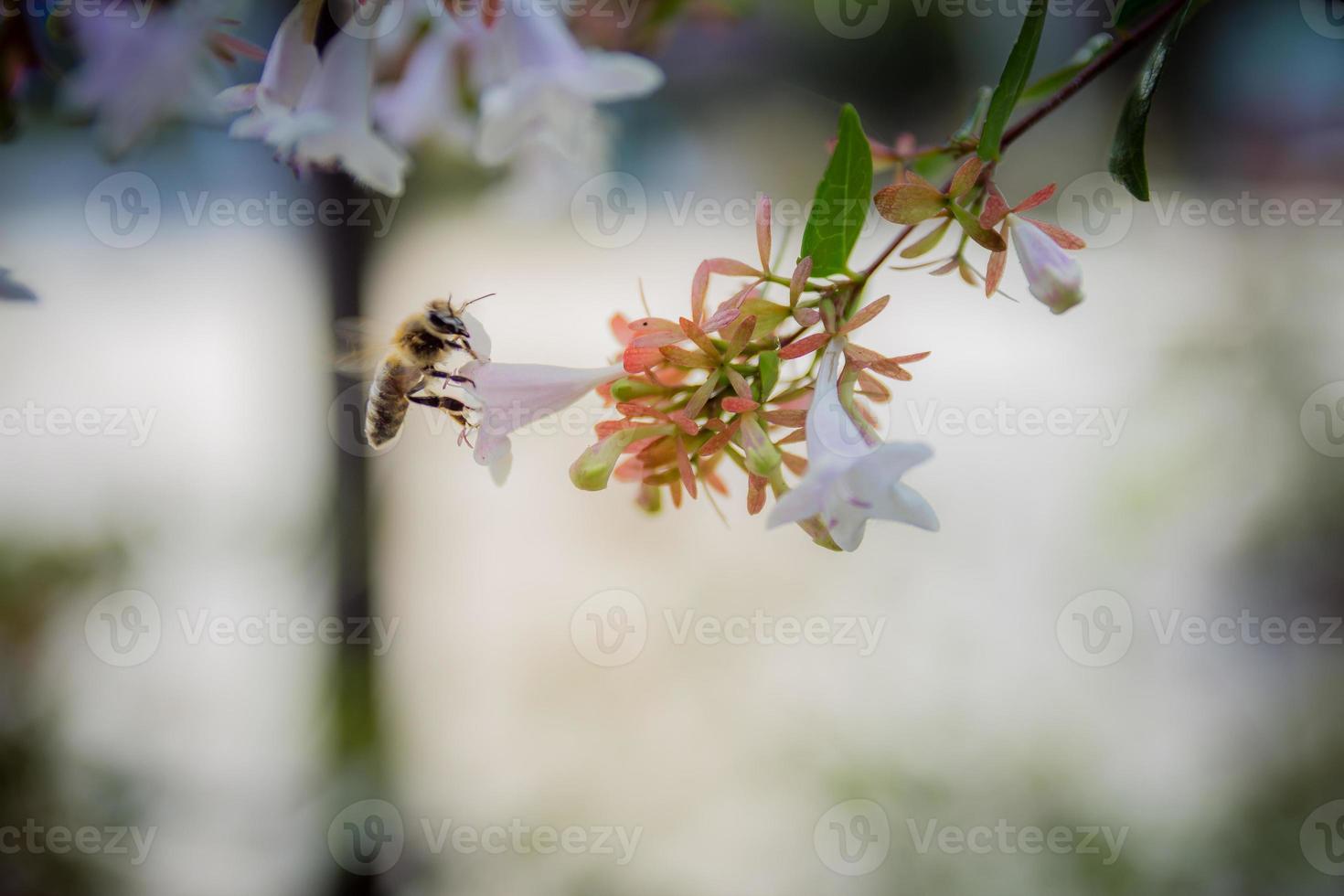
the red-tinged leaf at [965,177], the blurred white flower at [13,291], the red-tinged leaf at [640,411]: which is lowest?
the red-tinged leaf at [640,411]

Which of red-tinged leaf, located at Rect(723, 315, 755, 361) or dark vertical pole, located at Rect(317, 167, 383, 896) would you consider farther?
dark vertical pole, located at Rect(317, 167, 383, 896)

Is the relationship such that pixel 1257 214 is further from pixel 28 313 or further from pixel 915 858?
pixel 28 313
